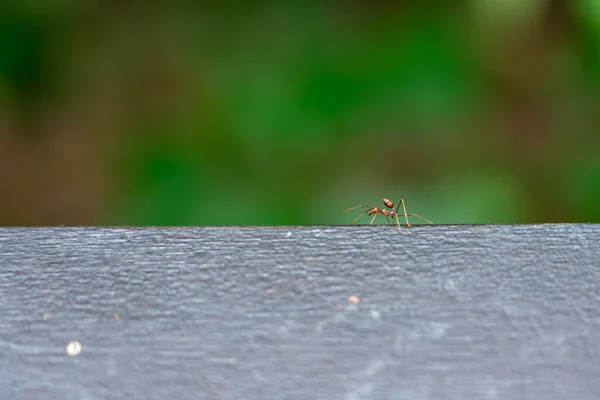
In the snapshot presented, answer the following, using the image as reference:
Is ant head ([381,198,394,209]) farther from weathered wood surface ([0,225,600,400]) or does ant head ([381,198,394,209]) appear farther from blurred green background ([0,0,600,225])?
weathered wood surface ([0,225,600,400])

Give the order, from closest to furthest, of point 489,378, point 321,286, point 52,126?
1. point 489,378
2. point 321,286
3. point 52,126

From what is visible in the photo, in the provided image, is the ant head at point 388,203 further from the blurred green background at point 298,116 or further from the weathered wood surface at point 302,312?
the weathered wood surface at point 302,312

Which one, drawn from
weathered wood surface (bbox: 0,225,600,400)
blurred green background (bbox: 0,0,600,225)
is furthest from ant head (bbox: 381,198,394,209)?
weathered wood surface (bbox: 0,225,600,400)

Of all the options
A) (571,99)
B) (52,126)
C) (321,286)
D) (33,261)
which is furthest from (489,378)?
(52,126)

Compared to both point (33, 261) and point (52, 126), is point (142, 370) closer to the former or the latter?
point (33, 261)

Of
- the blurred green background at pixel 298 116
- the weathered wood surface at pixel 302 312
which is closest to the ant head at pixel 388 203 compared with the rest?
the blurred green background at pixel 298 116
